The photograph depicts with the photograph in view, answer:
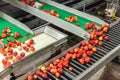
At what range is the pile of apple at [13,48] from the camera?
3077 mm

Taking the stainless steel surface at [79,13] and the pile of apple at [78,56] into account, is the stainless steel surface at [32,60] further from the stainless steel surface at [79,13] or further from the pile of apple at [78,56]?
the stainless steel surface at [79,13]

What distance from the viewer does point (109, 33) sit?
11.8 ft

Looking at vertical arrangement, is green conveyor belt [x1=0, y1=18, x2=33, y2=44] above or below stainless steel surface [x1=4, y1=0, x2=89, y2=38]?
below

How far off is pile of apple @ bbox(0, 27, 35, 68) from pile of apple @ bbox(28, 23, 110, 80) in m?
0.66

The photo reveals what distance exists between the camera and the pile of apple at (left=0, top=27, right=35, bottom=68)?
3.08m

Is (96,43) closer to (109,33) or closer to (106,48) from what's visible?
(106,48)

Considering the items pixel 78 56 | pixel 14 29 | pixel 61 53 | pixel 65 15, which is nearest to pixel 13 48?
pixel 14 29

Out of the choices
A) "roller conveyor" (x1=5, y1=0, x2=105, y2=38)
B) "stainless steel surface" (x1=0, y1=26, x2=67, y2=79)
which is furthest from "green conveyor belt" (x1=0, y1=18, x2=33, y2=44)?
Result: "stainless steel surface" (x1=0, y1=26, x2=67, y2=79)

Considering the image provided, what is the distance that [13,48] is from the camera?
3.40m

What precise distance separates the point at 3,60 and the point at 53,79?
3.15ft

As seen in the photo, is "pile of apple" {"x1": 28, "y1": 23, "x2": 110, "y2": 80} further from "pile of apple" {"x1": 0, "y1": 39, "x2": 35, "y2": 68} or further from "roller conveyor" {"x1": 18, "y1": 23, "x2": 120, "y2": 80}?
"pile of apple" {"x1": 0, "y1": 39, "x2": 35, "y2": 68}

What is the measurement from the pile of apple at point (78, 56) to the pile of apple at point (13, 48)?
0.66m

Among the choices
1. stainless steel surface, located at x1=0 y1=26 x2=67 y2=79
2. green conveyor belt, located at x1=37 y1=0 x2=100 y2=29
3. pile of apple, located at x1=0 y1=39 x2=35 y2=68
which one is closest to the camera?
stainless steel surface, located at x1=0 y1=26 x2=67 y2=79

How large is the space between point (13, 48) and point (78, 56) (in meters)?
1.21
